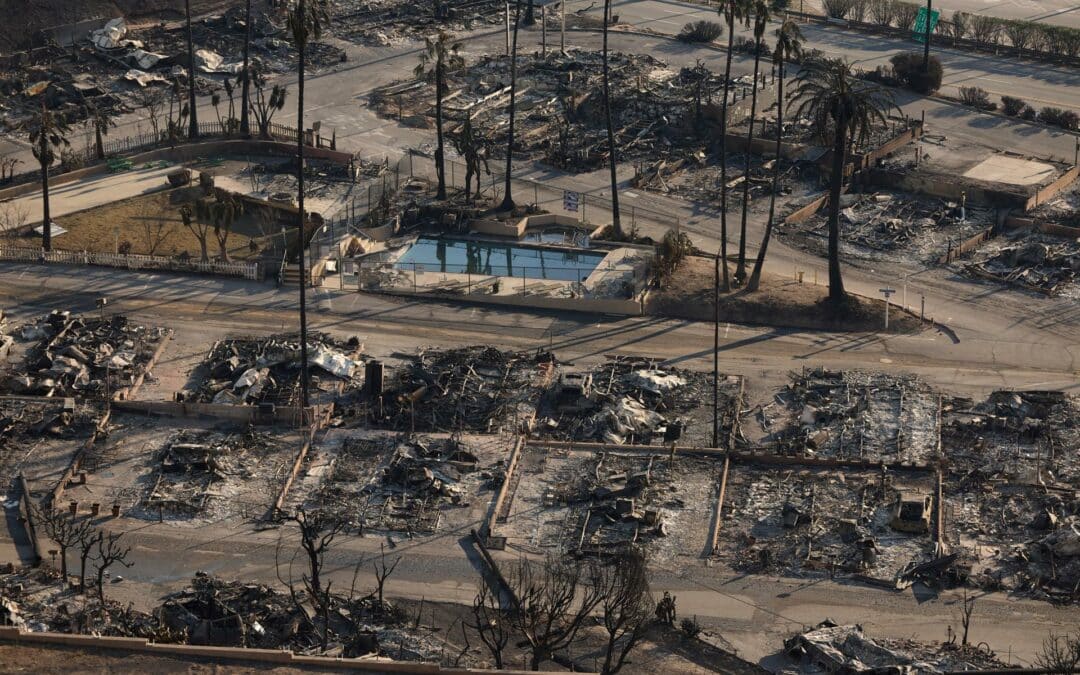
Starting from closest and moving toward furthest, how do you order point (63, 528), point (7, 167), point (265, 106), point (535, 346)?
point (63, 528)
point (535, 346)
point (7, 167)
point (265, 106)

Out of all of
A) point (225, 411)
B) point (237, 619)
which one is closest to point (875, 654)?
point (237, 619)

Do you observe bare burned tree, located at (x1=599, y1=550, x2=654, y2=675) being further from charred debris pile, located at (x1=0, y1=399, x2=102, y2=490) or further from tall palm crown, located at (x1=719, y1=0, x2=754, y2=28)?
tall palm crown, located at (x1=719, y1=0, x2=754, y2=28)

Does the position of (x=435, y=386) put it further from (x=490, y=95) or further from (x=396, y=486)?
(x=490, y=95)

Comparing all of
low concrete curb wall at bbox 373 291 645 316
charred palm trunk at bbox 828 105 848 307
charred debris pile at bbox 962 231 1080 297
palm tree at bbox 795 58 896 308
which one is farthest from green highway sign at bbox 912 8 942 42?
low concrete curb wall at bbox 373 291 645 316

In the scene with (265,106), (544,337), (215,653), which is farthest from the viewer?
(265,106)

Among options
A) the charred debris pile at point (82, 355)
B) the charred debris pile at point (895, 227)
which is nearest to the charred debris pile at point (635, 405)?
the charred debris pile at point (895, 227)

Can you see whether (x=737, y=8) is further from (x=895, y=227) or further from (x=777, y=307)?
(x=895, y=227)
